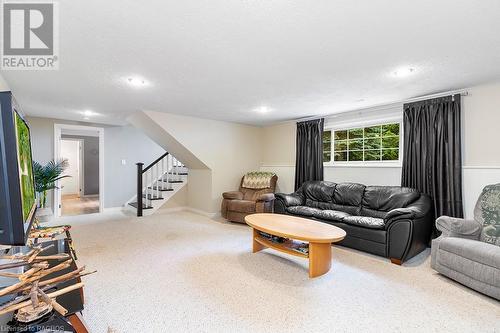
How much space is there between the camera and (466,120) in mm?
3225

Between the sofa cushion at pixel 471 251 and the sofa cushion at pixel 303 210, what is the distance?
1.60 meters

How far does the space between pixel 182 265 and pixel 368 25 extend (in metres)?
2.89

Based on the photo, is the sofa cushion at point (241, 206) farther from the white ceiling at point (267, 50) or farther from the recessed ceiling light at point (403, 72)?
the recessed ceiling light at point (403, 72)

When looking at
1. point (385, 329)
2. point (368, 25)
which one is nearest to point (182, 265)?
point (385, 329)

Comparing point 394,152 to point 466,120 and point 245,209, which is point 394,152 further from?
point 245,209

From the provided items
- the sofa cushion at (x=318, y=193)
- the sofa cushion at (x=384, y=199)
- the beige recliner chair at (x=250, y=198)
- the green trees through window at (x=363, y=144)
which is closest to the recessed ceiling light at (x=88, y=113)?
the beige recliner chair at (x=250, y=198)

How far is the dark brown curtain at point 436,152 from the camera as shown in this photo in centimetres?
321

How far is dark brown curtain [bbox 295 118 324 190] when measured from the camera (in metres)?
4.80

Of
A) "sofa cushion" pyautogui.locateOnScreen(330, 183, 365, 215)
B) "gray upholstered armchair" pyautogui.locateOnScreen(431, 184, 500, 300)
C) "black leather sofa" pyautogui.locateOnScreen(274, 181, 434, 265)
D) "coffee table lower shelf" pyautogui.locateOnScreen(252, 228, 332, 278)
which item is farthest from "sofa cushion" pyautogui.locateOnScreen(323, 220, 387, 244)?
"coffee table lower shelf" pyautogui.locateOnScreen(252, 228, 332, 278)

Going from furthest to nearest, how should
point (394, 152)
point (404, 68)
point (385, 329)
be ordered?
point (394, 152) → point (404, 68) → point (385, 329)

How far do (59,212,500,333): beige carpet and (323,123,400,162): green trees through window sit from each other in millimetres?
1744

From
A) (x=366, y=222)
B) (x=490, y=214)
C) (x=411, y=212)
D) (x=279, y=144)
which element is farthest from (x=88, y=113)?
(x=490, y=214)

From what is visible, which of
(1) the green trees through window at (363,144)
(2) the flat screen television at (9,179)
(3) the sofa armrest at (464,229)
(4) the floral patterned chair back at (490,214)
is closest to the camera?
(2) the flat screen television at (9,179)

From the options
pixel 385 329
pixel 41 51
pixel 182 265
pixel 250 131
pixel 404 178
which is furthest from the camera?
pixel 250 131
